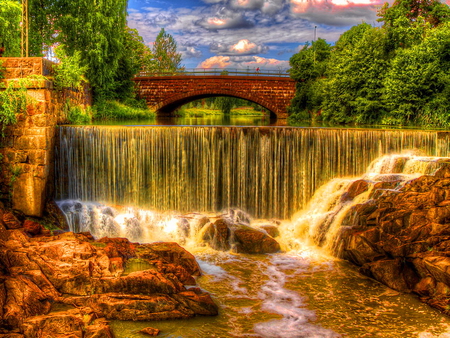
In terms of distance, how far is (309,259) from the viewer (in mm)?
12438

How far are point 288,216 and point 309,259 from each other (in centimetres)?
352

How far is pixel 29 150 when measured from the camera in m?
13.8

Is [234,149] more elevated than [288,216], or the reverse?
[234,149]

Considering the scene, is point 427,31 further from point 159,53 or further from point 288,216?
point 159,53

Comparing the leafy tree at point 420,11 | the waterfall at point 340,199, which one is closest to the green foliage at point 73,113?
the waterfall at point 340,199

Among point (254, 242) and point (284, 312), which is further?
point (254, 242)

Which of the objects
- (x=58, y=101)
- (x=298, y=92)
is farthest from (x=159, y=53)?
(x=58, y=101)

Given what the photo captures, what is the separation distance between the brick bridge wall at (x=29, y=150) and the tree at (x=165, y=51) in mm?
72028

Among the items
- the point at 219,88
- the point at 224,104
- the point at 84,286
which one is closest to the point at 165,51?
the point at 224,104

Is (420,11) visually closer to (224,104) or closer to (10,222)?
(10,222)

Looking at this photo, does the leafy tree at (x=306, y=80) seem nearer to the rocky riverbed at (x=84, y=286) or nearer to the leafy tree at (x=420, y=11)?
the leafy tree at (x=420, y=11)

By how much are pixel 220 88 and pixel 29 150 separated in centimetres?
2990

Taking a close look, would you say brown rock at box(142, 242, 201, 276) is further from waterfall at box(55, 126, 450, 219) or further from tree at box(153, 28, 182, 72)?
tree at box(153, 28, 182, 72)

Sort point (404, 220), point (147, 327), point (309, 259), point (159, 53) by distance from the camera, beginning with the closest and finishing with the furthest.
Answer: point (147, 327), point (404, 220), point (309, 259), point (159, 53)
